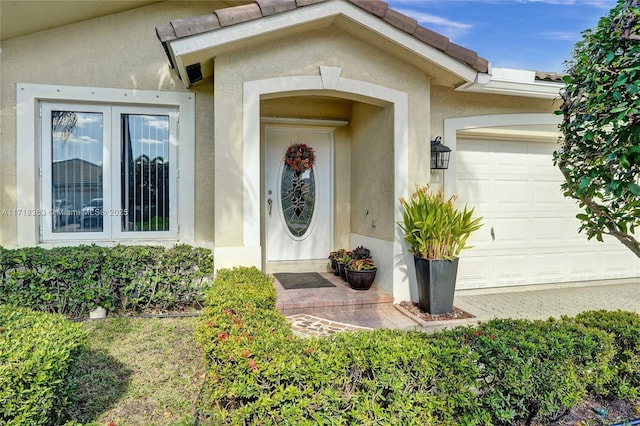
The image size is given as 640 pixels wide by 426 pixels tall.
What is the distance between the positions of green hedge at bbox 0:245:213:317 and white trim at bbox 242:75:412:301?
1009mm

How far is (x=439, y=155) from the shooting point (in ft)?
19.6

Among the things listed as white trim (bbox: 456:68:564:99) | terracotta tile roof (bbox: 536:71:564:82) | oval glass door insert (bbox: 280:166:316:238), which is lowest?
oval glass door insert (bbox: 280:166:316:238)

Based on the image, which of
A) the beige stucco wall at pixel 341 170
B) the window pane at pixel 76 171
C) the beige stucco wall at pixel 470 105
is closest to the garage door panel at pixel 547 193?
the beige stucco wall at pixel 470 105

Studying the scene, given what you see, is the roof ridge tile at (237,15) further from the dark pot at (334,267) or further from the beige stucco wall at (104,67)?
the dark pot at (334,267)

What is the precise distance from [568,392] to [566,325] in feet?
2.24

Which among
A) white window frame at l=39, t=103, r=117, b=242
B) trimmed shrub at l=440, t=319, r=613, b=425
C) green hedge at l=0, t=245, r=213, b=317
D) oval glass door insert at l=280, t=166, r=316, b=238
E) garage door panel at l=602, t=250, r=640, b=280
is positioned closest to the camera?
trimmed shrub at l=440, t=319, r=613, b=425

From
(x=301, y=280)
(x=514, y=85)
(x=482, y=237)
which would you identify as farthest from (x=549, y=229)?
(x=301, y=280)

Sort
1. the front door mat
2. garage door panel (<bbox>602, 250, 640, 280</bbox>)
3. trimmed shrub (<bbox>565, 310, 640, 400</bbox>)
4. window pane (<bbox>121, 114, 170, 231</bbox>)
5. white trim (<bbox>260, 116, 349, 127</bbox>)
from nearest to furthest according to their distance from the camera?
trimmed shrub (<bbox>565, 310, 640, 400</bbox>) < window pane (<bbox>121, 114, 170, 231</bbox>) < the front door mat < white trim (<bbox>260, 116, 349, 127</bbox>) < garage door panel (<bbox>602, 250, 640, 280</bbox>)

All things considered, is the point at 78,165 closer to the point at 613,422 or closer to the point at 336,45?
the point at 336,45

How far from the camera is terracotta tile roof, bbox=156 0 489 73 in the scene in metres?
4.49

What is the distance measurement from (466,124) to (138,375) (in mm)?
5919

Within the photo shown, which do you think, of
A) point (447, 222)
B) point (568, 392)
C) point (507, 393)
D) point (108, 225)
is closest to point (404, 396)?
point (507, 393)

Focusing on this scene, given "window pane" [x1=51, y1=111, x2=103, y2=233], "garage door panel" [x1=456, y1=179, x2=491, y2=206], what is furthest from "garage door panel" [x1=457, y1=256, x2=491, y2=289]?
"window pane" [x1=51, y1=111, x2=103, y2=233]

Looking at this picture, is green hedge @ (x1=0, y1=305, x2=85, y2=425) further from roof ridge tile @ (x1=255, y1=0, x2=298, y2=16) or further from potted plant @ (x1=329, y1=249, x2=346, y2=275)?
potted plant @ (x1=329, y1=249, x2=346, y2=275)
